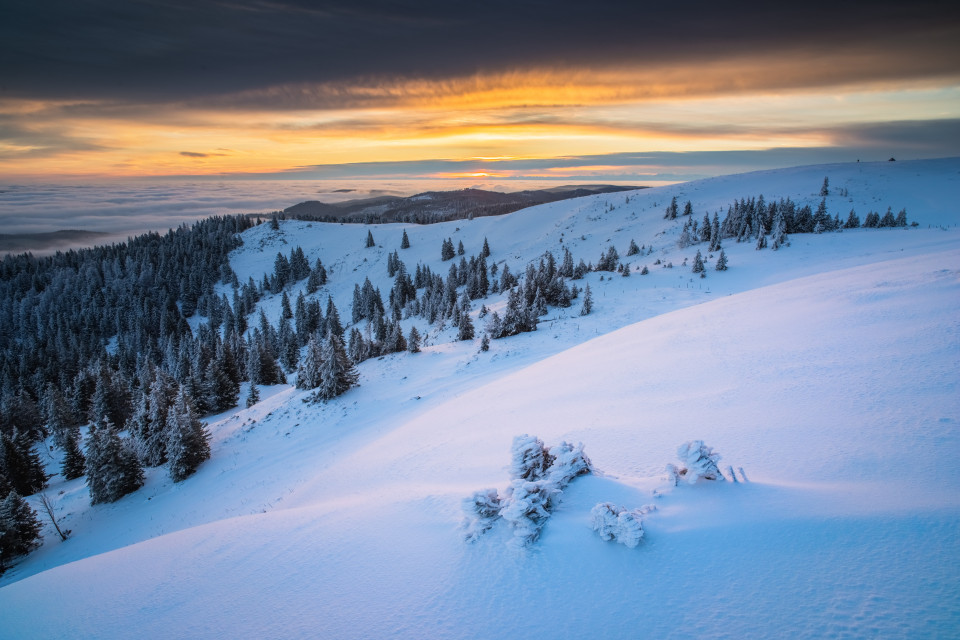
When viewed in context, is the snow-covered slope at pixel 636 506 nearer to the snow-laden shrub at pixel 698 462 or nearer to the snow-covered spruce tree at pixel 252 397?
the snow-laden shrub at pixel 698 462

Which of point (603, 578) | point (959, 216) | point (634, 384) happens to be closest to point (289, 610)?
point (603, 578)

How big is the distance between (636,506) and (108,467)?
107ft

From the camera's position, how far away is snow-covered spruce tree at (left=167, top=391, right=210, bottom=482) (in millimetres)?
25531

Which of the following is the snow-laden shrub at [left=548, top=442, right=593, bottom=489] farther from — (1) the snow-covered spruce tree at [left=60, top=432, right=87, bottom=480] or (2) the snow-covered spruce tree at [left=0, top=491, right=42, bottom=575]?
(1) the snow-covered spruce tree at [left=60, top=432, right=87, bottom=480]

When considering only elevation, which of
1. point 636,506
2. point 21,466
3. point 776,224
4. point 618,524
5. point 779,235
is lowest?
point 21,466

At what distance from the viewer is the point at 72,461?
33.8 metres

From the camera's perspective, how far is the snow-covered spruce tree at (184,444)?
2553cm

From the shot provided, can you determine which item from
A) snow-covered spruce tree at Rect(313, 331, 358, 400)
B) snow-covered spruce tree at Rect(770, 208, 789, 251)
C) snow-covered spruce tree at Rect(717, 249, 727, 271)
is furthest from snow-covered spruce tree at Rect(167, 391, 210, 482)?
snow-covered spruce tree at Rect(770, 208, 789, 251)

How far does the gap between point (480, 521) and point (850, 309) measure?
17.7 metres

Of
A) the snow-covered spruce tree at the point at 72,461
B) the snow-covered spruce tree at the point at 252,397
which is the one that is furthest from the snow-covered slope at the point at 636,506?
the snow-covered spruce tree at the point at 252,397

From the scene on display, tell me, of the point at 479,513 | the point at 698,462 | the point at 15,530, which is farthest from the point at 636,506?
the point at 15,530

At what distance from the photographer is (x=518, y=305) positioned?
37.1m

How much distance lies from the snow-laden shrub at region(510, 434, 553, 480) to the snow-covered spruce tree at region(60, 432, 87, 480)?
143 feet

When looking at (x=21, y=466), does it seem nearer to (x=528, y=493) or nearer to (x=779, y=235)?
(x=528, y=493)
